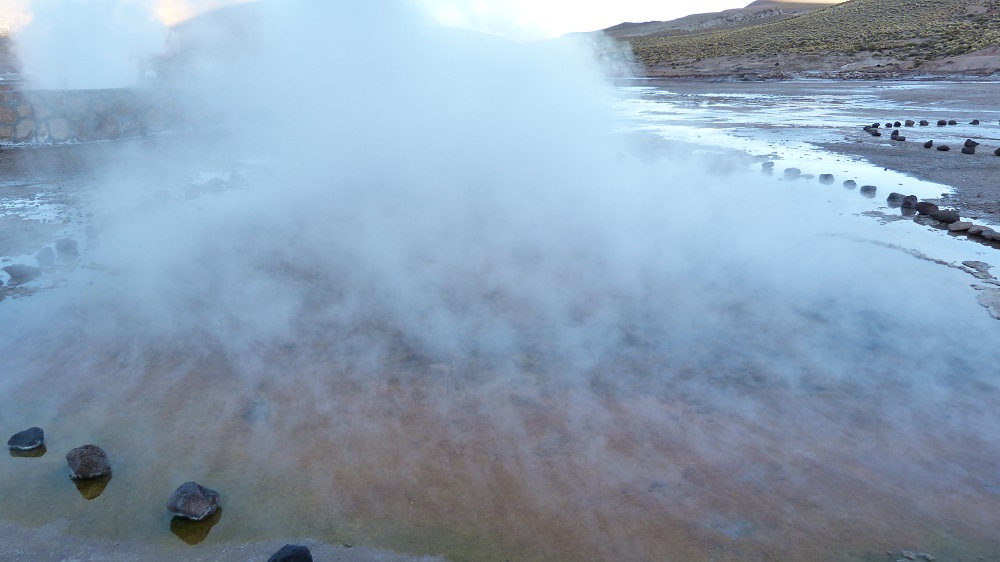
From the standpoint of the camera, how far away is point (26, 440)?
270 cm

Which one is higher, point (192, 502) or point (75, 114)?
point (75, 114)

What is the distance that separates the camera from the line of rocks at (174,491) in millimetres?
2064

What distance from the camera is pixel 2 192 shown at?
732 centimetres

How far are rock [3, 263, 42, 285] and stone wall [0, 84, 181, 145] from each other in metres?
6.58

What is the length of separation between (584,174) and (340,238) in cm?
352

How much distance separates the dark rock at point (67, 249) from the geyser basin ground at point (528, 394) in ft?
0.83

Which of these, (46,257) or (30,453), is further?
(46,257)

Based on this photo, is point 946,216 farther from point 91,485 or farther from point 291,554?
point 91,485

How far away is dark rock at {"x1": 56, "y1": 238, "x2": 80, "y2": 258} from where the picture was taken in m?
5.25

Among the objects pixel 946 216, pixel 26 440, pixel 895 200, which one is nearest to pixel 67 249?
pixel 26 440

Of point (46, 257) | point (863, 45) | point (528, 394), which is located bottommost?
point (528, 394)

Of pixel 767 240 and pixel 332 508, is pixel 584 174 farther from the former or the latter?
pixel 332 508

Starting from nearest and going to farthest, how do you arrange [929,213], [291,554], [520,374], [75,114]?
[291,554]
[520,374]
[929,213]
[75,114]

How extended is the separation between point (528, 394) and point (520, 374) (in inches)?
7.8
